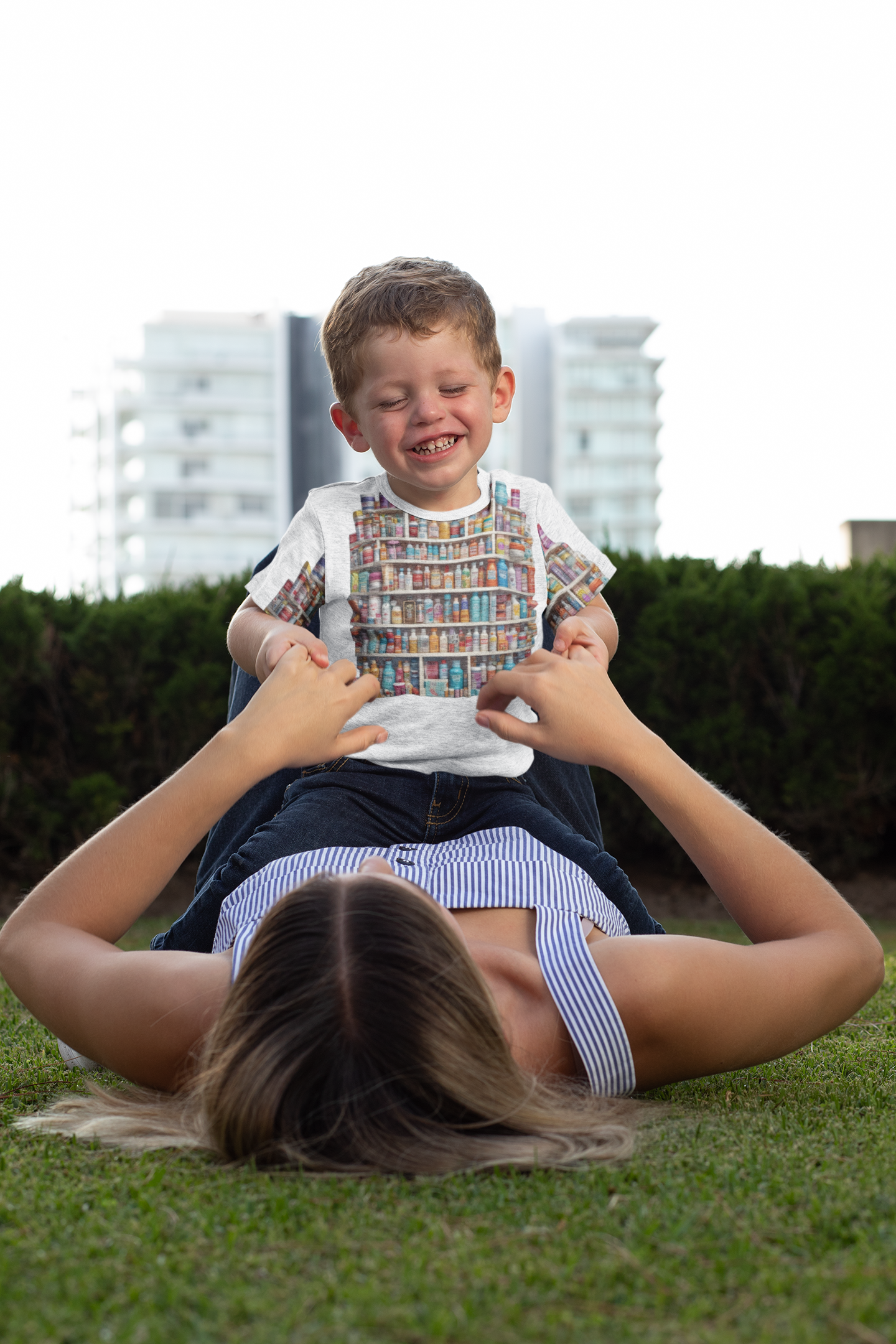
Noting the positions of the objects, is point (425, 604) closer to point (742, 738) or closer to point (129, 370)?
point (742, 738)

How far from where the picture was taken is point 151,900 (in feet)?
6.58

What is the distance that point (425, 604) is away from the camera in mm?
2643

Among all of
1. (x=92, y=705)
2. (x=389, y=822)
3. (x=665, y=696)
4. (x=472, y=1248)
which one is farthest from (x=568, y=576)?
(x=92, y=705)

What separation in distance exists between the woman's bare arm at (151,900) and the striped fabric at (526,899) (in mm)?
146

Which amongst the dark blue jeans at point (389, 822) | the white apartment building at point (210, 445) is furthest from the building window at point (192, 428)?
the dark blue jeans at point (389, 822)

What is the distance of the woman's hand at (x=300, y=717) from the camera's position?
2051mm

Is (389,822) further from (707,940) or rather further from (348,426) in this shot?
(348,426)

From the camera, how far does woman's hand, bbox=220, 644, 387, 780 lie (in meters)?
2.05

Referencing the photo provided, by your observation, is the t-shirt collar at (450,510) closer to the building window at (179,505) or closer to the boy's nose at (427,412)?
the boy's nose at (427,412)

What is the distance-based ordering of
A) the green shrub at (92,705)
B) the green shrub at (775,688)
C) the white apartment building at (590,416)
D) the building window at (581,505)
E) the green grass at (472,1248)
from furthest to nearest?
1. the white apartment building at (590,416)
2. the building window at (581,505)
3. the green shrub at (92,705)
4. the green shrub at (775,688)
5. the green grass at (472,1248)

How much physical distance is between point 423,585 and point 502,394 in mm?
534

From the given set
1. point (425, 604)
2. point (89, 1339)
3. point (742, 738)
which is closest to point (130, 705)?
point (742, 738)

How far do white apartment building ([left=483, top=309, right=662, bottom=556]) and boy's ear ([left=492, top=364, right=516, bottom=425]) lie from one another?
79519 millimetres

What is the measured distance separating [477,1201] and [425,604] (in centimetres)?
146
